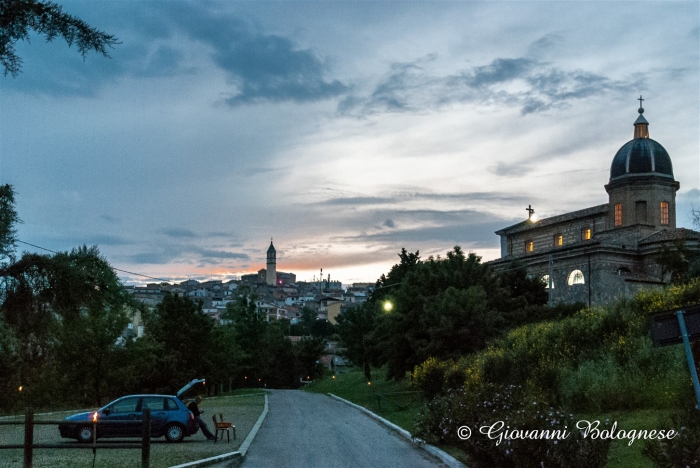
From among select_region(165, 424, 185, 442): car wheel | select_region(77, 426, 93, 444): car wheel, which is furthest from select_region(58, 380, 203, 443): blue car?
select_region(77, 426, 93, 444): car wheel

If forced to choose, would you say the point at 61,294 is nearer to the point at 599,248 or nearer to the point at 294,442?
the point at 294,442

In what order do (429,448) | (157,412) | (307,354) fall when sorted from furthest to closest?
(307,354) < (157,412) < (429,448)

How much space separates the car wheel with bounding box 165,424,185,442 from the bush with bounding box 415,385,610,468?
362 inches

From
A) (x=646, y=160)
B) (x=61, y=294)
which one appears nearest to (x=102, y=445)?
(x=61, y=294)

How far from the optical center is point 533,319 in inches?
1531

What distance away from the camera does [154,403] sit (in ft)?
71.3

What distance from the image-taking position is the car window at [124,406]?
21578 mm

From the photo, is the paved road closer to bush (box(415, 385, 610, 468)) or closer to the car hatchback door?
bush (box(415, 385, 610, 468))

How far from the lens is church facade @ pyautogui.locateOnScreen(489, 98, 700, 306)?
5209cm

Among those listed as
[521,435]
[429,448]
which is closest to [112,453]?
[429,448]

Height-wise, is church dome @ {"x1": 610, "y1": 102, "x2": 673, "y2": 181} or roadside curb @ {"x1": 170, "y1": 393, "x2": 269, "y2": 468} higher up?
church dome @ {"x1": 610, "y1": 102, "x2": 673, "y2": 181}

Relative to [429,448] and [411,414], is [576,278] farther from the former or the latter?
[429,448]

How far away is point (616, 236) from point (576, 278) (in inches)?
281

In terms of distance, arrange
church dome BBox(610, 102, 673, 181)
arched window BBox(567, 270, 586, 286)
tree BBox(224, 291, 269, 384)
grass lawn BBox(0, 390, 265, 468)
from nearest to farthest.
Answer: grass lawn BBox(0, 390, 265, 468)
arched window BBox(567, 270, 586, 286)
church dome BBox(610, 102, 673, 181)
tree BBox(224, 291, 269, 384)
